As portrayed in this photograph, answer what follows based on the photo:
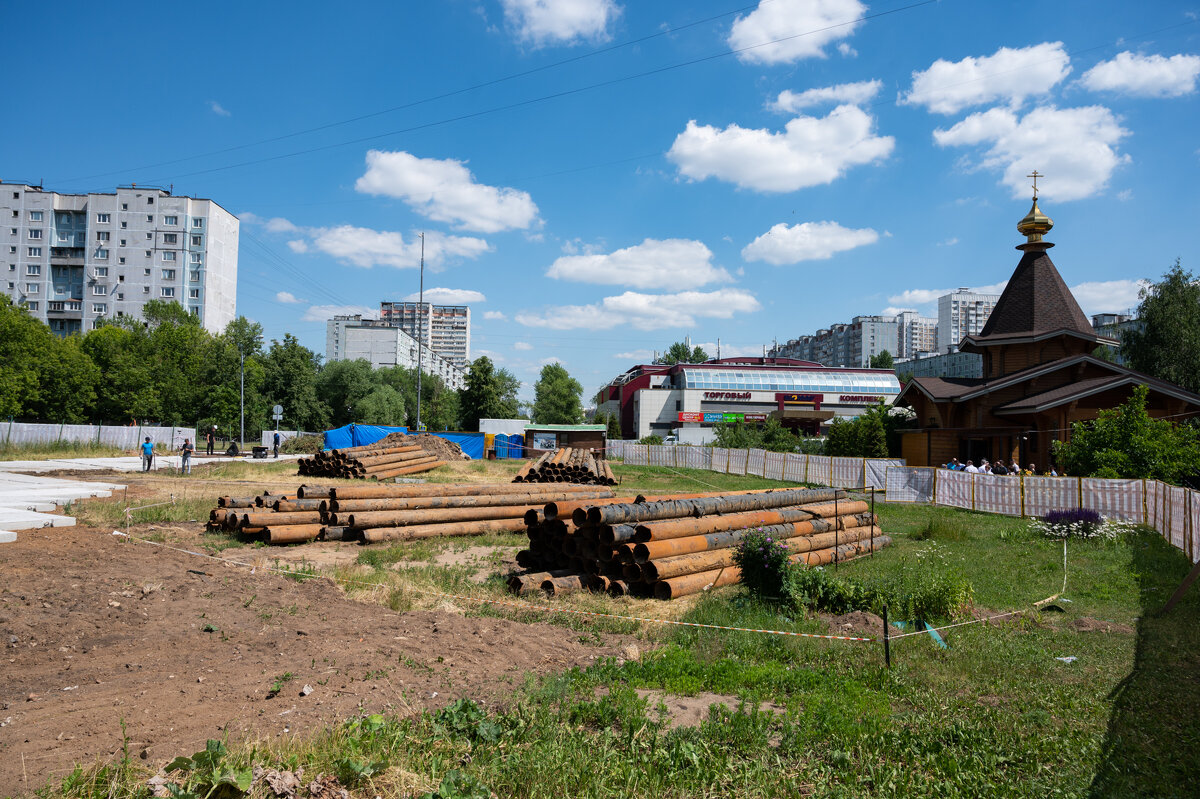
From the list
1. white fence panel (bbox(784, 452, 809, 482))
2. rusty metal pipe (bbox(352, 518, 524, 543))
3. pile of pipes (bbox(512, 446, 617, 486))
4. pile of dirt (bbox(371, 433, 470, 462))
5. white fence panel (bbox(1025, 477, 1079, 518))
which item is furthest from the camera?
pile of dirt (bbox(371, 433, 470, 462))

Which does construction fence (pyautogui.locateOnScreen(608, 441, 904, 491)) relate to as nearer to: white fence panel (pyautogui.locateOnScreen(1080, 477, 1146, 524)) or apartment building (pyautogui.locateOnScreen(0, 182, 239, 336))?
white fence panel (pyautogui.locateOnScreen(1080, 477, 1146, 524))

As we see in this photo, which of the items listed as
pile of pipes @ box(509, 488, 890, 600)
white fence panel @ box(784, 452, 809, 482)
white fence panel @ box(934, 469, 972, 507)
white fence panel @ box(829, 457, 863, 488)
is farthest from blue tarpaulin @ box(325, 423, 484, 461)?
pile of pipes @ box(509, 488, 890, 600)

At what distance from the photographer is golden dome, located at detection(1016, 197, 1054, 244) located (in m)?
33.4

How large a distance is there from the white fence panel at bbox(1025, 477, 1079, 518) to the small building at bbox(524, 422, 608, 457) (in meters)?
29.3

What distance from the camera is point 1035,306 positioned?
3269 cm

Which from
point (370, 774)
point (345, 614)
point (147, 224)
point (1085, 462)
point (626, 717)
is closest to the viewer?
point (370, 774)

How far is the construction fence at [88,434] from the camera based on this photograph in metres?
37.2

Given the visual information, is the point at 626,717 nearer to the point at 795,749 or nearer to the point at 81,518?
the point at 795,749

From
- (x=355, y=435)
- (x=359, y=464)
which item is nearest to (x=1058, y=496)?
(x=359, y=464)

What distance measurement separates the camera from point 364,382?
80188 mm

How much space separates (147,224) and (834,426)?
89736mm

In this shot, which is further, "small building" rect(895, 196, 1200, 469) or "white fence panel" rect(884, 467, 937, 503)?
"small building" rect(895, 196, 1200, 469)

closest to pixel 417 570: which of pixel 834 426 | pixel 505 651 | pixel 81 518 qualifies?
pixel 505 651

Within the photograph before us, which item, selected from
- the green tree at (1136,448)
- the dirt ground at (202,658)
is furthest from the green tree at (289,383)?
the green tree at (1136,448)
